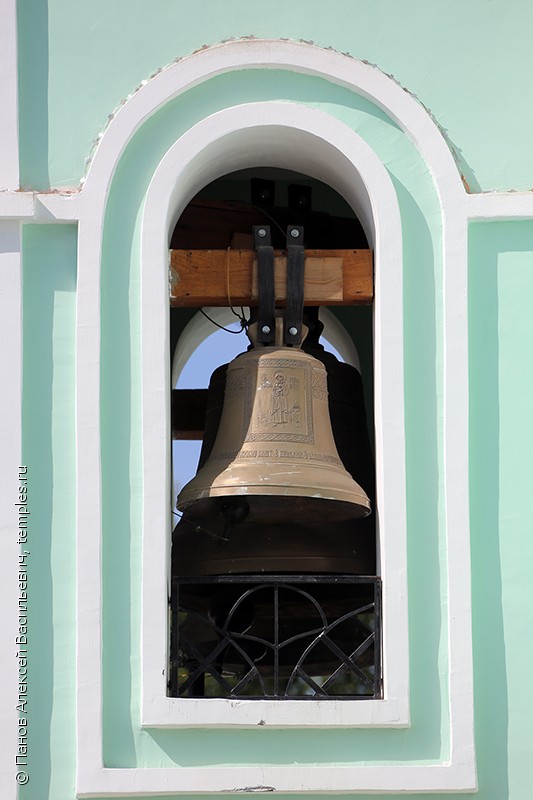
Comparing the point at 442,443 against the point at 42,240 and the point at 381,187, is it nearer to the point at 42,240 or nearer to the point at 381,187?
the point at 381,187

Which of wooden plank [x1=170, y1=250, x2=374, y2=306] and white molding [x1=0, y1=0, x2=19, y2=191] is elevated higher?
white molding [x1=0, y1=0, x2=19, y2=191]

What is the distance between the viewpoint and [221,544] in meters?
7.51

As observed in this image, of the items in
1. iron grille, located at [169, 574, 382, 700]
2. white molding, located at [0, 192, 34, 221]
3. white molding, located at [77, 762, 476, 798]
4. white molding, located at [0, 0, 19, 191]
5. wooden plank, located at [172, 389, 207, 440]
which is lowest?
white molding, located at [77, 762, 476, 798]

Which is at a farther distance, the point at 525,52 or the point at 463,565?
the point at 525,52

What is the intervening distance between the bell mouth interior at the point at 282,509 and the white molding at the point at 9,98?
1338 mm

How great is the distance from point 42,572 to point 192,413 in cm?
186

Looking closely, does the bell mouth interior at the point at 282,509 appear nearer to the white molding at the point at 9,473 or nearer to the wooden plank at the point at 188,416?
the white molding at the point at 9,473

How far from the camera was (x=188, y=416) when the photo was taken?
8.73m

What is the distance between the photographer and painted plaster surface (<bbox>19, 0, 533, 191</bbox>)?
24.4ft

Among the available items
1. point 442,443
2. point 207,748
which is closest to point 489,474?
point 442,443

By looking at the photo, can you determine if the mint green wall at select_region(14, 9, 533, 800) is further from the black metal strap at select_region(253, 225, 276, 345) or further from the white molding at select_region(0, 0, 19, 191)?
the black metal strap at select_region(253, 225, 276, 345)

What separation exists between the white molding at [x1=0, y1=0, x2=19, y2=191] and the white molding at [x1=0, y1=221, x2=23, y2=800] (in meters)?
0.19

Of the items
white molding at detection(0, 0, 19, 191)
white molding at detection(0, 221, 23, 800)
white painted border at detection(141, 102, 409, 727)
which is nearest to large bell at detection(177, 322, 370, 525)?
white painted border at detection(141, 102, 409, 727)

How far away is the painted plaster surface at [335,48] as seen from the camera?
7426 mm
